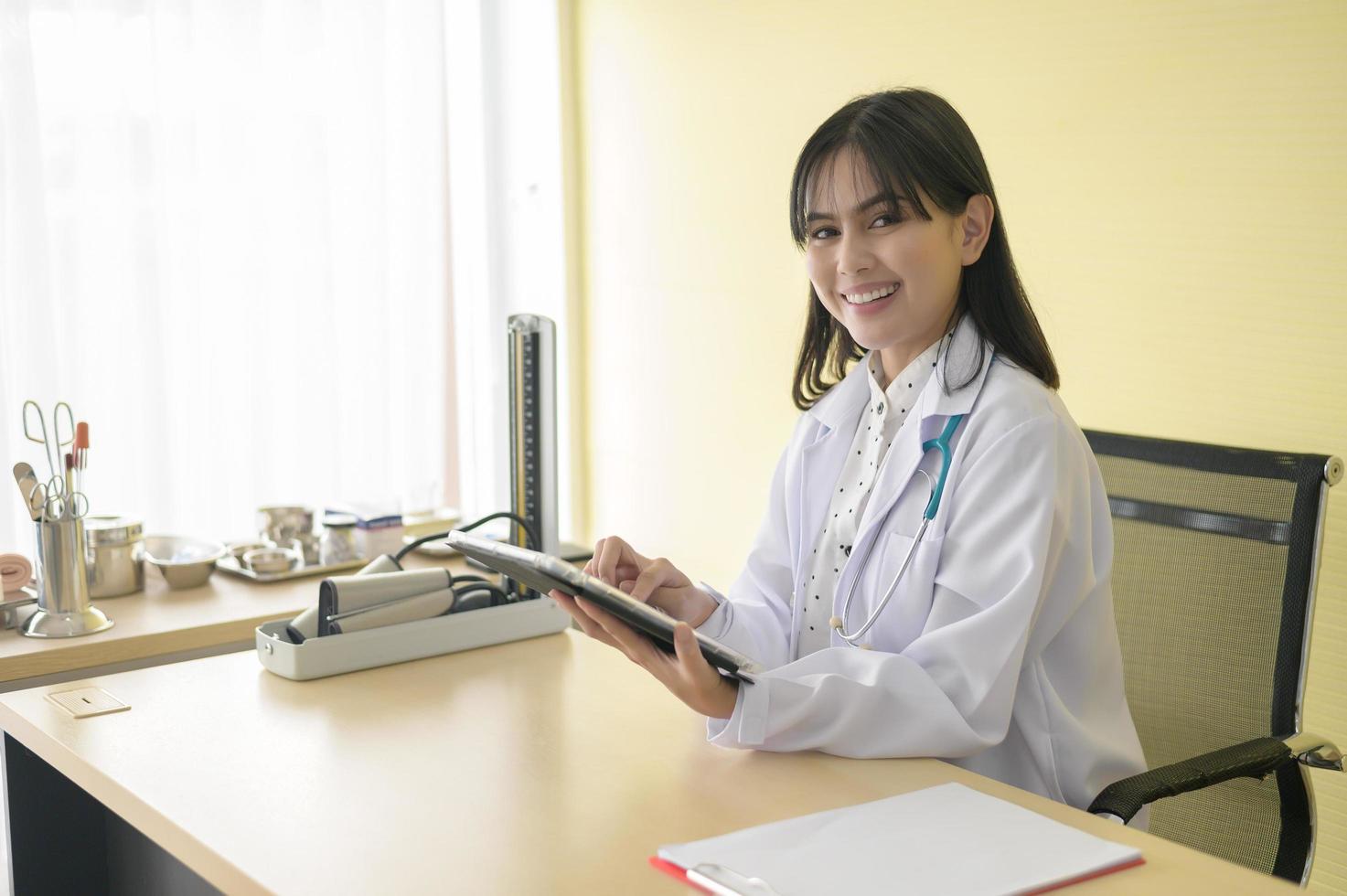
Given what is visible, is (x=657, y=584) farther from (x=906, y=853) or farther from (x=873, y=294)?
(x=906, y=853)

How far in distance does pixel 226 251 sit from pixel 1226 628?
2404 millimetres

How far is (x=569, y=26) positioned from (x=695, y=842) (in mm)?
2906

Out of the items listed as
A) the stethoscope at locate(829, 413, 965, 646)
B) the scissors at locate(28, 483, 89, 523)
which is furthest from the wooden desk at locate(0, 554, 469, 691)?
the stethoscope at locate(829, 413, 965, 646)

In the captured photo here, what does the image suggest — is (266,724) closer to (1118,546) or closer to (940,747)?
(940,747)

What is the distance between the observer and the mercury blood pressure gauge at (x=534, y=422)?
5.43 ft

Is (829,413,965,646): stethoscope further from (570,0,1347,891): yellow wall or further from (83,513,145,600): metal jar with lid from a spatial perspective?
(83,513,145,600): metal jar with lid

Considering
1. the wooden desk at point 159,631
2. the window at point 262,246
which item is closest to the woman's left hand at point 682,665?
the wooden desk at point 159,631

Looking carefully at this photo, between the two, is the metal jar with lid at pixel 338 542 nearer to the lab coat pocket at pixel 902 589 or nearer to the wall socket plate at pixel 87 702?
the wall socket plate at pixel 87 702

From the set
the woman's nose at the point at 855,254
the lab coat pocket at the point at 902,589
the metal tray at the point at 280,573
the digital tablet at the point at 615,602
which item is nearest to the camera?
the digital tablet at the point at 615,602

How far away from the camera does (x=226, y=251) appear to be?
2.99 metres

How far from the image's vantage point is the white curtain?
2.73m

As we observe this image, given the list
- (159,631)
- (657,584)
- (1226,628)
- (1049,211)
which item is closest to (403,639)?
(657,584)

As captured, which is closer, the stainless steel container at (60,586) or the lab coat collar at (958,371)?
the lab coat collar at (958,371)

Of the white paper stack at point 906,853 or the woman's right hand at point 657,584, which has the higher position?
the woman's right hand at point 657,584
